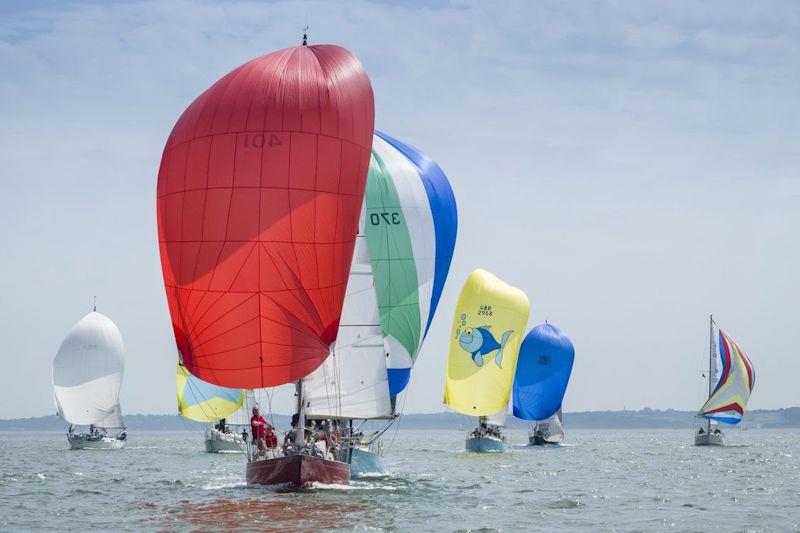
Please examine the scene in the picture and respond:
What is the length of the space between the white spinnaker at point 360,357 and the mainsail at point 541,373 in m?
36.3

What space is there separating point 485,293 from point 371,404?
21.0m

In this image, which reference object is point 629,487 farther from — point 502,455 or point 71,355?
point 71,355

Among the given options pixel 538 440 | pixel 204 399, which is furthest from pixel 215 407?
pixel 538 440

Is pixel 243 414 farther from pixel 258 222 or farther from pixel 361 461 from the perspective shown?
pixel 258 222

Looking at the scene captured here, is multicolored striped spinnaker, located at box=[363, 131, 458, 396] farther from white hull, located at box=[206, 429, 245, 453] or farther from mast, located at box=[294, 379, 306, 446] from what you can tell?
white hull, located at box=[206, 429, 245, 453]

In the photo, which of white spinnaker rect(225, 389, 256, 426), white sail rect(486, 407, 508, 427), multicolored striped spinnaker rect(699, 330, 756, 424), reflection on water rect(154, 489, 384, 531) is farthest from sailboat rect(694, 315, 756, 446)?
reflection on water rect(154, 489, 384, 531)

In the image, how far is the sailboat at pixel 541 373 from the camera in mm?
64625

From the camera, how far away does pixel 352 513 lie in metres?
22.2

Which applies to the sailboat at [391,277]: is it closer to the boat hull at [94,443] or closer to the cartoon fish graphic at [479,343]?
the cartoon fish graphic at [479,343]

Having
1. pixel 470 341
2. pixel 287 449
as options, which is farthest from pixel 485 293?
pixel 287 449

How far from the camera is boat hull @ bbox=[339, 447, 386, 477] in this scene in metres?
28.9

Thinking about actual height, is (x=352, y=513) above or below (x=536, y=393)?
below

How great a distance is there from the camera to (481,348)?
4897 cm

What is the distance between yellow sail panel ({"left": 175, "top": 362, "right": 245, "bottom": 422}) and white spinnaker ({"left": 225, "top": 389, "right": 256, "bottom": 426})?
397 millimetres
